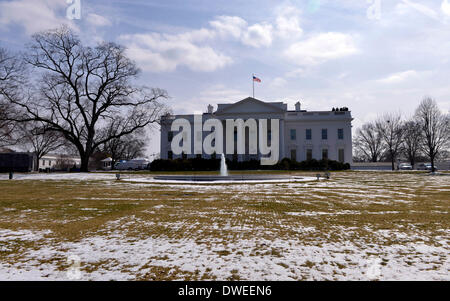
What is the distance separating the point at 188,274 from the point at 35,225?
4.81m

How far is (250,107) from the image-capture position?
52.4 m

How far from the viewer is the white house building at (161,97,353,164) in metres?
51.9

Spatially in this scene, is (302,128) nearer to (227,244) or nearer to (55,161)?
(227,244)

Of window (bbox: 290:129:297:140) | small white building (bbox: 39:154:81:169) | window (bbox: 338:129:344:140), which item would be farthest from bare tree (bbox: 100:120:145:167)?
window (bbox: 338:129:344:140)

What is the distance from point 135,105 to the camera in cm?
3844

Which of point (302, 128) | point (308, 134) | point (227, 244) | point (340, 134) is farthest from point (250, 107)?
point (227, 244)

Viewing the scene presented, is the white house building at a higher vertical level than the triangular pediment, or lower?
lower

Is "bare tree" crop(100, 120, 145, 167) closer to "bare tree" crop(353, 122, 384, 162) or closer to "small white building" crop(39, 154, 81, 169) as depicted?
"small white building" crop(39, 154, 81, 169)

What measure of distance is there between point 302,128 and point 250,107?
36.6 ft

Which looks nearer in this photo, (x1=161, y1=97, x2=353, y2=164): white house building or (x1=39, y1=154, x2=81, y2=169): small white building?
(x1=161, y1=97, x2=353, y2=164): white house building

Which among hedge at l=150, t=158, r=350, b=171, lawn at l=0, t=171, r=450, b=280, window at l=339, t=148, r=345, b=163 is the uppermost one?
window at l=339, t=148, r=345, b=163

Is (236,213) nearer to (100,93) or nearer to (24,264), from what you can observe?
(24,264)

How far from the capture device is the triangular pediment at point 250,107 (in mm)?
51344

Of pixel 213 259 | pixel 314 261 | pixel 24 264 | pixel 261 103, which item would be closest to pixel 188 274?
pixel 213 259
